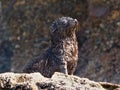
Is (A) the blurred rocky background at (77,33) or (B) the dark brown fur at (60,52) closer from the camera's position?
(B) the dark brown fur at (60,52)

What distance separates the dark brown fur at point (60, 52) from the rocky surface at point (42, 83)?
8.52ft

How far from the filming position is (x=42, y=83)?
17.1ft

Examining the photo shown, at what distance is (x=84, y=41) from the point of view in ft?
54.1

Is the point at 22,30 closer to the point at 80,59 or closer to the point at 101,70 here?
the point at 80,59

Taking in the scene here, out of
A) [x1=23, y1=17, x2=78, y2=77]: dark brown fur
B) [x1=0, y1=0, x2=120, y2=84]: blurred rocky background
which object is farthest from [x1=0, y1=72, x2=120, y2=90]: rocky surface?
[x1=0, y1=0, x2=120, y2=84]: blurred rocky background

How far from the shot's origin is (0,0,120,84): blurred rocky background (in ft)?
47.4

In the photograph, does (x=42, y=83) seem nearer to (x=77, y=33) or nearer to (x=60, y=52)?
(x=60, y=52)

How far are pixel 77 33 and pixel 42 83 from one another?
1147 centimetres

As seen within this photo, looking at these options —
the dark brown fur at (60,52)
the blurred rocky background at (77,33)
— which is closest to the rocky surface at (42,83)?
the dark brown fur at (60,52)

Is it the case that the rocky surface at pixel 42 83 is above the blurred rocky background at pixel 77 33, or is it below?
above

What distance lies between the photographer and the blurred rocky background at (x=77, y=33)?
47.4ft

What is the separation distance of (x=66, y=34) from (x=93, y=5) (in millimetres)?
7857

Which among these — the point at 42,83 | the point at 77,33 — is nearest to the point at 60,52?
the point at 42,83

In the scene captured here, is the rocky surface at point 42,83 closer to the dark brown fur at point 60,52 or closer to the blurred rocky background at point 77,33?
the dark brown fur at point 60,52
